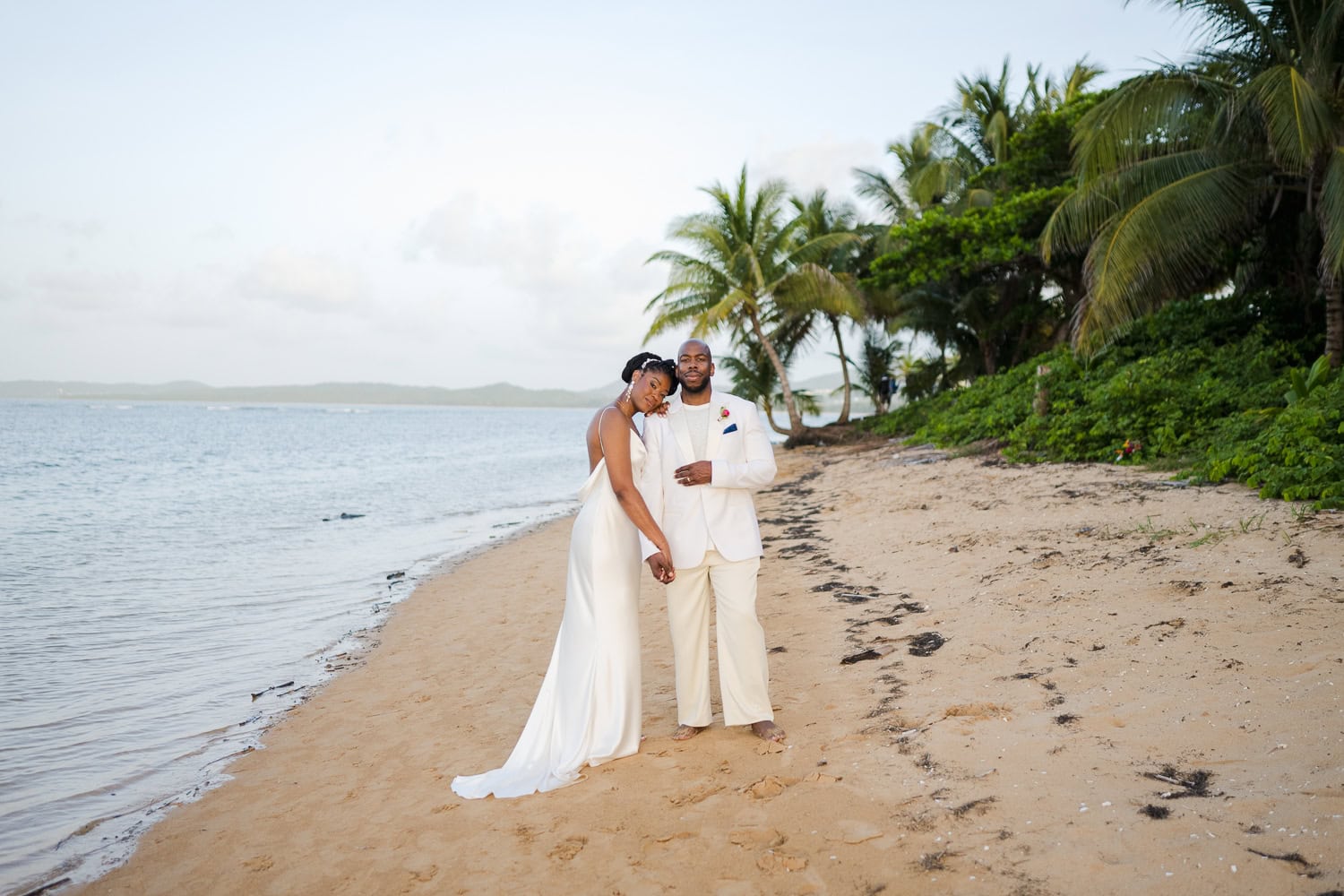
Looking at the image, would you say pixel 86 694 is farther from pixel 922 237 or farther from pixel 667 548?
pixel 922 237

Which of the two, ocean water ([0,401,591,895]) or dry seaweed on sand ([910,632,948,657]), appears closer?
ocean water ([0,401,591,895])

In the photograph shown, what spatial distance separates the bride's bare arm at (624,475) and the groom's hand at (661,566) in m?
0.03

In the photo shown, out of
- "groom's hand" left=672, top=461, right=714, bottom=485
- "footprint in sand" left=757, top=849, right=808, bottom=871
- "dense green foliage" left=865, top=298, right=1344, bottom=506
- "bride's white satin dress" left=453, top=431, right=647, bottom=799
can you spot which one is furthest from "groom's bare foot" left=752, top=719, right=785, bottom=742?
"dense green foliage" left=865, top=298, right=1344, bottom=506

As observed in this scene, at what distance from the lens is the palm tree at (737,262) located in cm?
2467

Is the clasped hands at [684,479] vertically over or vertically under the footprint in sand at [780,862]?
over

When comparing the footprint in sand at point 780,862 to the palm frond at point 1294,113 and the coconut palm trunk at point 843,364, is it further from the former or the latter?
the coconut palm trunk at point 843,364

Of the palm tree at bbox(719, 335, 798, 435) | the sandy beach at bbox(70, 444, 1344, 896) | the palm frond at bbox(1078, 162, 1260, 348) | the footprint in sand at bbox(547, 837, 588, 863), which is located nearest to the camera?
the sandy beach at bbox(70, 444, 1344, 896)

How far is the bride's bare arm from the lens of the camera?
4.24 metres

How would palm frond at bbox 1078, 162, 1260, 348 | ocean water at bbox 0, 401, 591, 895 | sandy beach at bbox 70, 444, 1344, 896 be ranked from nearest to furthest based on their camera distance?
sandy beach at bbox 70, 444, 1344, 896 → ocean water at bbox 0, 401, 591, 895 → palm frond at bbox 1078, 162, 1260, 348

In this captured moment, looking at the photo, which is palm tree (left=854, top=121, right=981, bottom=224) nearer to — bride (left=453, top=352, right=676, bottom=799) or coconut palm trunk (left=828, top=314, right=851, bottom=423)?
coconut palm trunk (left=828, top=314, right=851, bottom=423)

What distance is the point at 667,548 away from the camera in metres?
4.31

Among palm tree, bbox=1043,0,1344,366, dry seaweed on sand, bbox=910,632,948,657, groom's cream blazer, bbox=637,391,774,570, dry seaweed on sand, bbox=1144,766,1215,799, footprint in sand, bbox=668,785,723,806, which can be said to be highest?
palm tree, bbox=1043,0,1344,366

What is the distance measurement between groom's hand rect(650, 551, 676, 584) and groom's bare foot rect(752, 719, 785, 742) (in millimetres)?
883

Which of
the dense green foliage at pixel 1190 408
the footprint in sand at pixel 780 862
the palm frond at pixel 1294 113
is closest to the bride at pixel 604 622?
the footprint in sand at pixel 780 862
